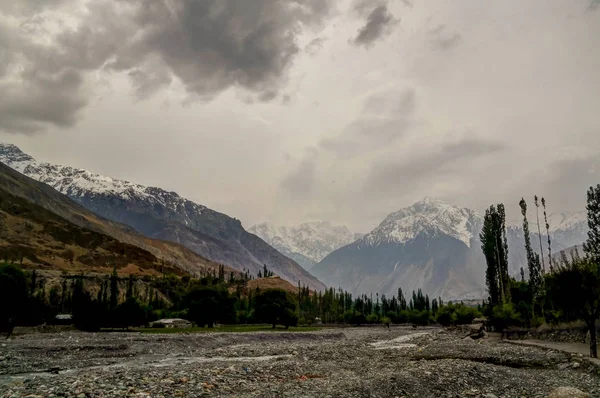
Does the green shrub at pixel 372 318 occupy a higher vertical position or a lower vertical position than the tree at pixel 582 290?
lower

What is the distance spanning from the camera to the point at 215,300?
3804 inches

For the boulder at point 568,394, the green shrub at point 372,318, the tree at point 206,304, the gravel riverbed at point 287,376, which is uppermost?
the tree at point 206,304

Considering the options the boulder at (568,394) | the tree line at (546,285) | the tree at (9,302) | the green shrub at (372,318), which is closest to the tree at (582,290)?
the tree line at (546,285)

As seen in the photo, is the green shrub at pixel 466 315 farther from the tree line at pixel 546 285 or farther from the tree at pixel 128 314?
the tree at pixel 128 314

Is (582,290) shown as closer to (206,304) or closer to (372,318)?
(206,304)

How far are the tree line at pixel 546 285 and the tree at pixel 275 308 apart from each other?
42751 millimetres

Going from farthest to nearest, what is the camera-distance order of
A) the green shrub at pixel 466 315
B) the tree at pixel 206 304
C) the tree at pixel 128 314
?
the green shrub at pixel 466 315, the tree at pixel 206 304, the tree at pixel 128 314

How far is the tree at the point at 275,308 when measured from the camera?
103 metres

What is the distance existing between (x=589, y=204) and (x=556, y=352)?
45365 millimetres

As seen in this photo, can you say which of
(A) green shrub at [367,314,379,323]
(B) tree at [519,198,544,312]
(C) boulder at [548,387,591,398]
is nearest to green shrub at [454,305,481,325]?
(B) tree at [519,198,544,312]

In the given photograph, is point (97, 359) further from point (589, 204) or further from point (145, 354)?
point (589, 204)

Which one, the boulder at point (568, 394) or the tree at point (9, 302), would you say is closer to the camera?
the boulder at point (568, 394)

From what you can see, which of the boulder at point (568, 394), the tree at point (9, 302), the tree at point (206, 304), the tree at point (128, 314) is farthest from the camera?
the tree at point (206, 304)

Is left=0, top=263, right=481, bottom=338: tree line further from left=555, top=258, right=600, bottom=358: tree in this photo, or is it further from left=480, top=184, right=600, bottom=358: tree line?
left=555, top=258, right=600, bottom=358: tree
